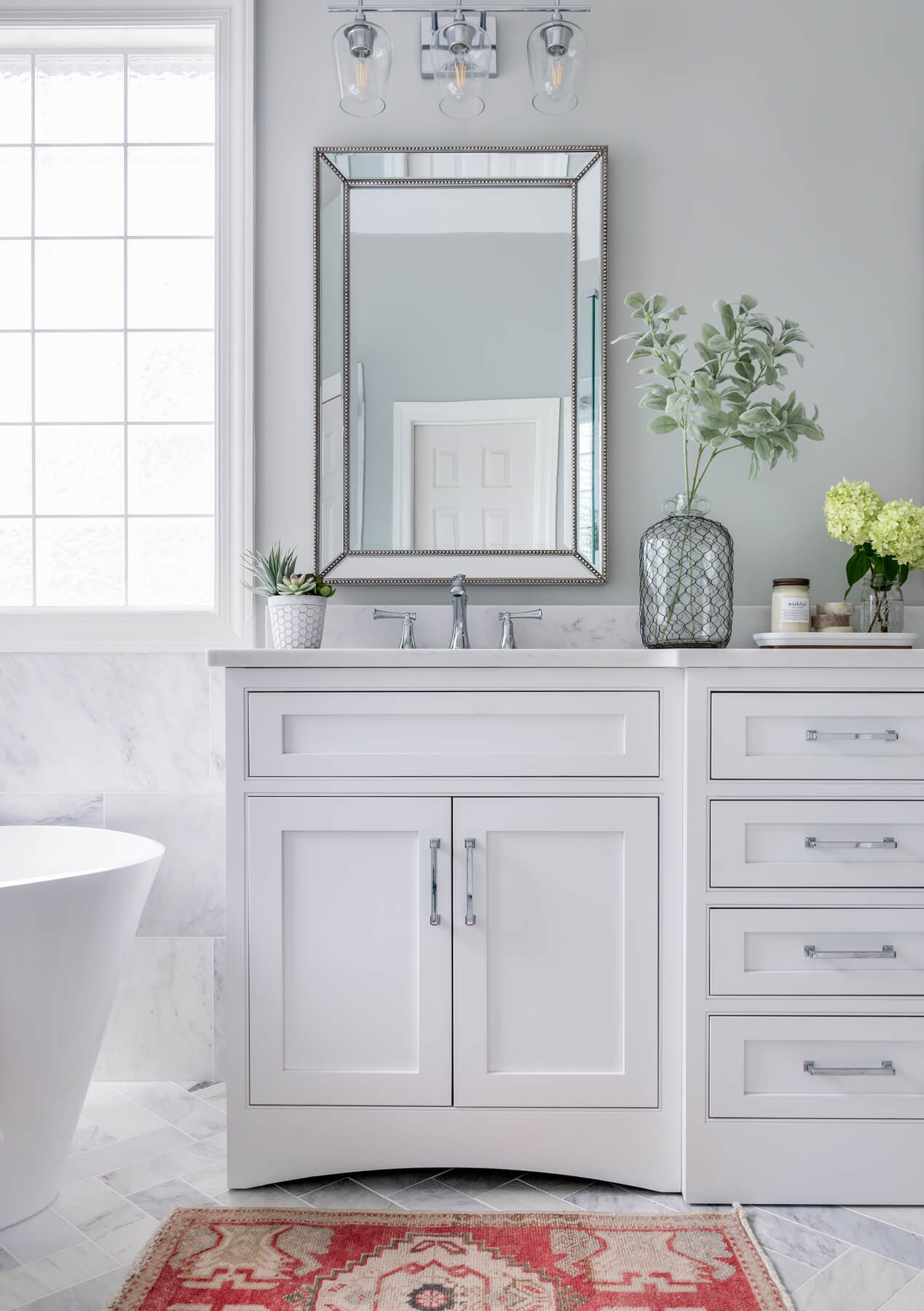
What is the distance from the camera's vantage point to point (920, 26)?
2.01 meters

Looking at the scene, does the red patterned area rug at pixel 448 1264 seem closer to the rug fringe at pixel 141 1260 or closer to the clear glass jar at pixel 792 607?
the rug fringe at pixel 141 1260

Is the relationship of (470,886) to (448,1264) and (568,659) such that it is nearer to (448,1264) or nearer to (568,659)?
(568,659)

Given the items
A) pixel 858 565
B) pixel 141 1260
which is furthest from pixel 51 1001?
pixel 858 565

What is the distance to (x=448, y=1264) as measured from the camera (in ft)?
4.51

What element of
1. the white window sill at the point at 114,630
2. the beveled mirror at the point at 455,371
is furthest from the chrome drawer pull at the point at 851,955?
the white window sill at the point at 114,630

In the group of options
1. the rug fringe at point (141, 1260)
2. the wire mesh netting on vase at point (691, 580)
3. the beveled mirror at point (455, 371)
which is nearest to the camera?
the rug fringe at point (141, 1260)

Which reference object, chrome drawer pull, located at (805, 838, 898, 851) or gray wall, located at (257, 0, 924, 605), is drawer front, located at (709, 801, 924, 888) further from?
gray wall, located at (257, 0, 924, 605)

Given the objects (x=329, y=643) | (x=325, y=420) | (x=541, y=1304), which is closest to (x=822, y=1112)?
(x=541, y=1304)

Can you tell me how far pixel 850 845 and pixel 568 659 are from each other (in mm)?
590

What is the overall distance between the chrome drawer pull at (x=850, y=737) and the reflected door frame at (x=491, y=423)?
728 millimetres

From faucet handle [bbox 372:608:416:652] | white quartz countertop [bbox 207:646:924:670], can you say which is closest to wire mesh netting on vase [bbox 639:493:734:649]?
white quartz countertop [bbox 207:646:924:670]

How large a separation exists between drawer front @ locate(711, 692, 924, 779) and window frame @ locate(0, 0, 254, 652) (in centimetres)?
111

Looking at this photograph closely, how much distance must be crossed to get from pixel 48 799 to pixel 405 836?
3.22ft

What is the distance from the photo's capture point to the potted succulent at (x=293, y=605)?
5.94 feet
